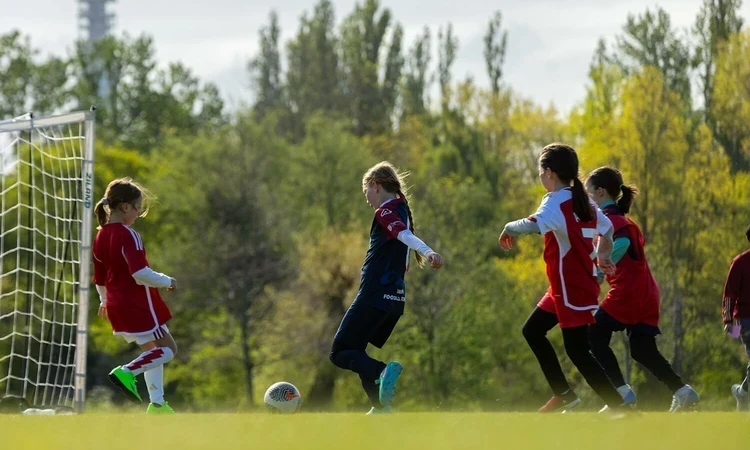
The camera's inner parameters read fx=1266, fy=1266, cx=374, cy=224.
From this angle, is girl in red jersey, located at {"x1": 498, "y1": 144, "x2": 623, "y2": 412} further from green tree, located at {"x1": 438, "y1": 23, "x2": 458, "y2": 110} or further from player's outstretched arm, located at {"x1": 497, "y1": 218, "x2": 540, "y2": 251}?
green tree, located at {"x1": 438, "y1": 23, "x2": 458, "y2": 110}

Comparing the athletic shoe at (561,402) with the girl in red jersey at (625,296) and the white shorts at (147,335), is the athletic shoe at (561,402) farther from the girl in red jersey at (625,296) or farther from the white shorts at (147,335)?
the white shorts at (147,335)

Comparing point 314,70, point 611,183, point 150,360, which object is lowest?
point 150,360

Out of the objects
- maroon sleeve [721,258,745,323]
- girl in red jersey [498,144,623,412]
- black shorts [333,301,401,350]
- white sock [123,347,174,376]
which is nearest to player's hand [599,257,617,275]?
girl in red jersey [498,144,623,412]

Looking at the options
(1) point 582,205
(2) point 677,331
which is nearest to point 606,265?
(1) point 582,205

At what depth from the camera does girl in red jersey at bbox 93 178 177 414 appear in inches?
356

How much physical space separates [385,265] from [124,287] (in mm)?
1917

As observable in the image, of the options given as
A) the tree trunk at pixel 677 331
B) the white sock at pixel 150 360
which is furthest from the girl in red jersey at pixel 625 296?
the tree trunk at pixel 677 331

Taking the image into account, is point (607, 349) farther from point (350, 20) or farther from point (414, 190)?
point (350, 20)

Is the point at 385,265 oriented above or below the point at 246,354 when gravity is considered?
above

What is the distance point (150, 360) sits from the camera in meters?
9.12

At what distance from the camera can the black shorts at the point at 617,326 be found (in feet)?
30.3

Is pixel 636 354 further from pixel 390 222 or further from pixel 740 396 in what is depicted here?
pixel 390 222

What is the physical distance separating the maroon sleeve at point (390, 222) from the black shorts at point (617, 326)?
168cm

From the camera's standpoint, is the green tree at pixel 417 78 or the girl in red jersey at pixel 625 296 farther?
the green tree at pixel 417 78
